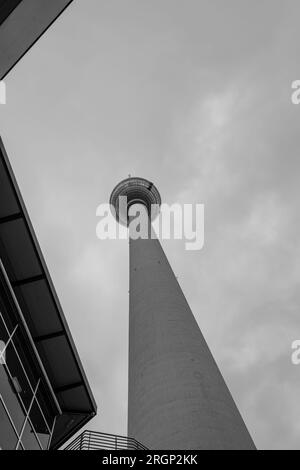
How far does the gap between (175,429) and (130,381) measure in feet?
26.8

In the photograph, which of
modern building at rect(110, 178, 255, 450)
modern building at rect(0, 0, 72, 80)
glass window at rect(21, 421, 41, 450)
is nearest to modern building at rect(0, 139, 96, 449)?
glass window at rect(21, 421, 41, 450)

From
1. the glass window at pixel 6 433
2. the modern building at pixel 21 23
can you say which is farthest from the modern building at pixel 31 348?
the modern building at pixel 21 23

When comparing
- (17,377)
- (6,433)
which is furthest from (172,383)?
(6,433)

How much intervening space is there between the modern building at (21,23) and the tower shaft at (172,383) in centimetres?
1636

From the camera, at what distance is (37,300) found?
22406 millimetres

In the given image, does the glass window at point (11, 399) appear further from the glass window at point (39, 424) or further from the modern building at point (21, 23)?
the modern building at point (21, 23)

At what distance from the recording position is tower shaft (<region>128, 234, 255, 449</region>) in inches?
842

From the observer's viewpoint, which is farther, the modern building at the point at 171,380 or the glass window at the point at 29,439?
the modern building at the point at 171,380

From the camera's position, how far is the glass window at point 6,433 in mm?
16328

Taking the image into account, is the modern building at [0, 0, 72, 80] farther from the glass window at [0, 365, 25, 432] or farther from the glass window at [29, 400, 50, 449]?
the glass window at [29, 400, 50, 449]

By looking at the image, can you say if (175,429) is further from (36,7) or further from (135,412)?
(36,7)

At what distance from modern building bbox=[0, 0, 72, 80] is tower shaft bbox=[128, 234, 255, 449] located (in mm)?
16362

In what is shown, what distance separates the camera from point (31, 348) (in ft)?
69.4

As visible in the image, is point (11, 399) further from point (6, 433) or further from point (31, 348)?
point (31, 348)
